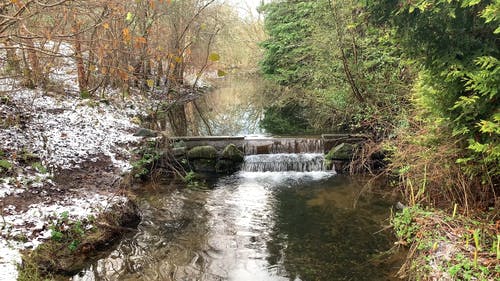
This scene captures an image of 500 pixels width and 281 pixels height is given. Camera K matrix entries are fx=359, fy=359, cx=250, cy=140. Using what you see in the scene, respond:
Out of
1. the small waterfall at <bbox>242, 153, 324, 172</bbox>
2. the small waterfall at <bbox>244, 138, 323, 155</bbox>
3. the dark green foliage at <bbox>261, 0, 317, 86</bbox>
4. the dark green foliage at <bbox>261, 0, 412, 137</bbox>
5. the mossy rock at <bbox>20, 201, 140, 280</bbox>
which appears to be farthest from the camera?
the dark green foliage at <bbox>261, 0, 317, 86</bbox>

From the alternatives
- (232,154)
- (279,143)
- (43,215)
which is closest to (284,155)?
(279,143)

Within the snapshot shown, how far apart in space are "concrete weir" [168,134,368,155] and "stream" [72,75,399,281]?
135 cm

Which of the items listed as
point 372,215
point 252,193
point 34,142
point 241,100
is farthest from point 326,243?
point 241,100

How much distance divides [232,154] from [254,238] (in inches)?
178

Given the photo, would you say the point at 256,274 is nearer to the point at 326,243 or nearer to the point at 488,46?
the point at 326,243

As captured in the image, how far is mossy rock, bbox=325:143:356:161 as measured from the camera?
10.4 meters

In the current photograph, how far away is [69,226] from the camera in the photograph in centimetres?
536

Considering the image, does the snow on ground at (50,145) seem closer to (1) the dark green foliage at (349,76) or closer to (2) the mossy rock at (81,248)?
(2) the mossy rock at (81,248)

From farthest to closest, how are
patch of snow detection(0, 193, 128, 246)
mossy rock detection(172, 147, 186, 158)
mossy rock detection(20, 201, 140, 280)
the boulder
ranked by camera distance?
the boulder, mossy rock detection(172, 147, 186, 158), patch of snow detection(0, 193, 128, 246), mossy rock detection(20, 201, 140, 280)

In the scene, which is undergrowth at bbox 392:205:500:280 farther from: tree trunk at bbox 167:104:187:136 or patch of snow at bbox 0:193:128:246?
tree trunk at bbox 167:104:187:136

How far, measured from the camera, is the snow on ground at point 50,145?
16.5 feet

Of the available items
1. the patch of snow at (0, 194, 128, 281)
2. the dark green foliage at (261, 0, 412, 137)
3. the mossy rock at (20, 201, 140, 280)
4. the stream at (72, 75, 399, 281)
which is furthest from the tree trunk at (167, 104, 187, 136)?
the patch of snow at (0, 194, 128, 281)

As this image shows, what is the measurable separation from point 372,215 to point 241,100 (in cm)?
1558

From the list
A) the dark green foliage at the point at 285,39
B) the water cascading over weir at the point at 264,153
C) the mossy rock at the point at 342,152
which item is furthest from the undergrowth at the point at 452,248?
the dark green foliage at the point at 285,39
